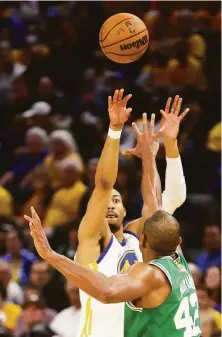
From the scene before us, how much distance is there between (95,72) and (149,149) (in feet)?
22.9

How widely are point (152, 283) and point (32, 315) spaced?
375 centimetres

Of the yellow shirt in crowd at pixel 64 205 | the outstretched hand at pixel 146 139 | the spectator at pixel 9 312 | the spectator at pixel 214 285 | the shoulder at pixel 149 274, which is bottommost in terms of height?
the shoulder at pixel 149 274

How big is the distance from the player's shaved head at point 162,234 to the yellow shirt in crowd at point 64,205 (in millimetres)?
Answer: 5379

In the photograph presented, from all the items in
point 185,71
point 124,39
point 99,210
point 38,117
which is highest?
point 185,71

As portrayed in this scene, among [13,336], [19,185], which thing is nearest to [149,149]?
[13,336]

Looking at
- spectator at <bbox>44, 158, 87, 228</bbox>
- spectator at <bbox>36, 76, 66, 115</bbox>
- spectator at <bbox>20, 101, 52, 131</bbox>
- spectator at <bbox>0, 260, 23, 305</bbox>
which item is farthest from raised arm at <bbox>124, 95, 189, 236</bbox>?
spectator at <bbox>36, 76, 66, 115</bbox>

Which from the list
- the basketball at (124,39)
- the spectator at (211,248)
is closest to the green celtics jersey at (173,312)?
the basketball at (124,39)

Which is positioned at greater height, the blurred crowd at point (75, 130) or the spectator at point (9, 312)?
the blurred crowd at point (75, 130)

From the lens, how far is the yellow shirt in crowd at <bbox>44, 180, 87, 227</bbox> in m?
10.2

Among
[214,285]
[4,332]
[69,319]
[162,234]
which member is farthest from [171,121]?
[4,332]

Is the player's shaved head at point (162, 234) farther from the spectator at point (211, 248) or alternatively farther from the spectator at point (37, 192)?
the spectator at point (37, 192)

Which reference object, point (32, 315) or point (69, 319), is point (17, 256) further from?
point (69, 319)

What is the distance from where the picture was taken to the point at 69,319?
7977mm

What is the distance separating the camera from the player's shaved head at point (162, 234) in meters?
4.68
